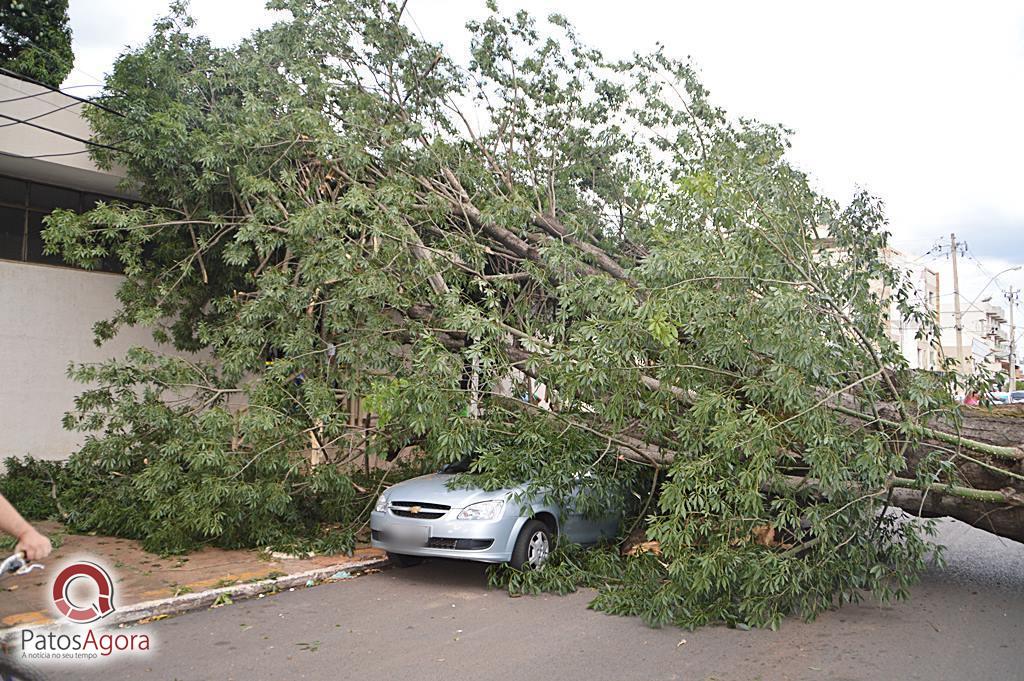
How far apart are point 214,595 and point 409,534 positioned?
6.00 feet

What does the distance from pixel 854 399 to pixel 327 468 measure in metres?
5.53

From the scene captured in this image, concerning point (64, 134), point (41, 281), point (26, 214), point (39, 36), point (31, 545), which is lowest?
point (31, 545)

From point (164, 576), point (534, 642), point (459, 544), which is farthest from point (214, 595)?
point (534, 642)

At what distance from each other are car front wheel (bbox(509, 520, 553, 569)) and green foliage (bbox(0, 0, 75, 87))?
62.2ft

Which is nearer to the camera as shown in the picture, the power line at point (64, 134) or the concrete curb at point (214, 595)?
the concrete curb at point (214, 595)

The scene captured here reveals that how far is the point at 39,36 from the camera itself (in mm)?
21203

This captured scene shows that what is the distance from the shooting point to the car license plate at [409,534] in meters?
7.74

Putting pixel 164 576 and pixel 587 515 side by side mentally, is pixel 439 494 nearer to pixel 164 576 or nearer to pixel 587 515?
pixel 587 515

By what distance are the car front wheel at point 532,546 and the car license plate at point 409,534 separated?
87 centimetres

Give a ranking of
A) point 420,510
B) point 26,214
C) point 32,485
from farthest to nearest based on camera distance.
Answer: point 26,214 → point 32,485 → point 420,510

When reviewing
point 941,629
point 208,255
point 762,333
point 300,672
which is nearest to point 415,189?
point 208,255

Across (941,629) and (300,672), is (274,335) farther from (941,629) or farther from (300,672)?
(941,629)

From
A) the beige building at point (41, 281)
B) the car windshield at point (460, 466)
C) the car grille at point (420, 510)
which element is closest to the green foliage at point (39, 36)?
the beige building at point (41, 281)

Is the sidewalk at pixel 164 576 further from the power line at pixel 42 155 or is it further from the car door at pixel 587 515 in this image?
the power line at pixel 42 155
